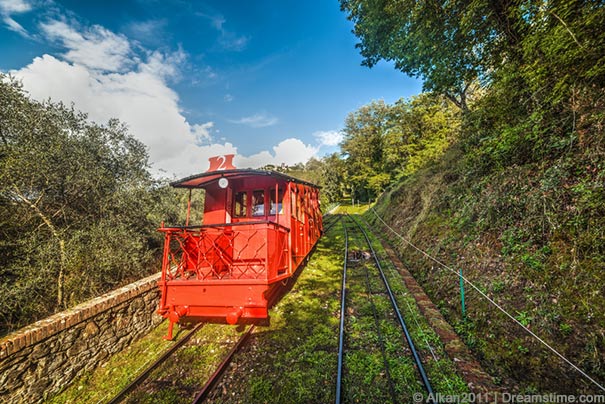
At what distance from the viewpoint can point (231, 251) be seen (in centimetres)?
629

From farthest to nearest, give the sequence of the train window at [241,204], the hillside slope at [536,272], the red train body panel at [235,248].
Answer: the train window at [241,204] < the red train body panel at [235,248] < the hillside slope at [536,272]

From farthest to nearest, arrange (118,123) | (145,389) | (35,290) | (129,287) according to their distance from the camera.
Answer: (118,123), (35,290), (129,287), (145,389)

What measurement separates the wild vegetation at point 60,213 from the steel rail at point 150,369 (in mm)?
3522

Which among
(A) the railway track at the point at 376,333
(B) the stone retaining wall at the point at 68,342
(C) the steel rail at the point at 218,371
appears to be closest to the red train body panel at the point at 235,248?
(C) the steel rail at the point at 218,371

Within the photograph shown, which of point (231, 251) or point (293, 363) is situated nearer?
point (293, 363)

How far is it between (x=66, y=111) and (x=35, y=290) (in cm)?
671

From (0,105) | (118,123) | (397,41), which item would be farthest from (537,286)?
(118,123)

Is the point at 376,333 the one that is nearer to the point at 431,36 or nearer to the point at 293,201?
the point at 293,201

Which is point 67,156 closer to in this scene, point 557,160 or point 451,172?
point 557,160

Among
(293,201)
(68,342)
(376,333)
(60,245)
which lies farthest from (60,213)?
(376,333)

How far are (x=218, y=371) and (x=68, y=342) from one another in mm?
2639

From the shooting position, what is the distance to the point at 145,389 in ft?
11.3

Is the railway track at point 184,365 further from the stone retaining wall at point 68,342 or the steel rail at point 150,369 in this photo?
the stone retaining wall at point 68,342

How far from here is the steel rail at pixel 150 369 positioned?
3.28 m
